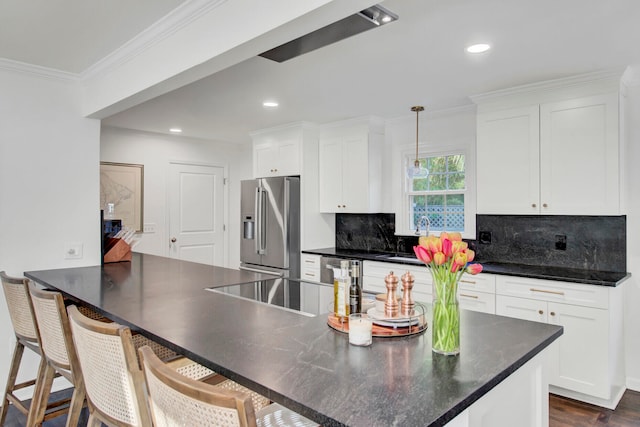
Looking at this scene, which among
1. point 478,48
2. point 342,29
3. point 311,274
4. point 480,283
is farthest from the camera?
point 311,274

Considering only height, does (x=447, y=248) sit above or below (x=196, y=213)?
below

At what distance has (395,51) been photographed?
2.52 meters

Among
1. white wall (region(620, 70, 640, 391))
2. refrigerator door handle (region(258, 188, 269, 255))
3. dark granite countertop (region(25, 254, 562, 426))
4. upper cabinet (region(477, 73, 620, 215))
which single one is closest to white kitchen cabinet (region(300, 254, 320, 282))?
refrigerator door handle (region(258, 188, 269, 255))

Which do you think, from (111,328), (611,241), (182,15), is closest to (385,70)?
(182,15)

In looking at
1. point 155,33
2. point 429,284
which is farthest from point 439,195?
point 155,33

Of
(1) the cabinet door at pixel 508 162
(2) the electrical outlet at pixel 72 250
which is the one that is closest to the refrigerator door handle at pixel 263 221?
(2) the electrical outlet at pixel 72 250

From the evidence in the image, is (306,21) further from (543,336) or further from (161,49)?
(543,336)

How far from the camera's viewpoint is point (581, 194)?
9.78 ft

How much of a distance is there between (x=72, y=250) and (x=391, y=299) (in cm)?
244

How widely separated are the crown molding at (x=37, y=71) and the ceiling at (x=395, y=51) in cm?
9

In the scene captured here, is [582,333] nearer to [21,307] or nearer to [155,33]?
[155,33]

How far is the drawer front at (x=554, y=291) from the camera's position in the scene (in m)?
2.75

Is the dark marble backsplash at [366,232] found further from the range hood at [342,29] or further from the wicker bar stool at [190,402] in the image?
the wicker bar stool at [190,402]

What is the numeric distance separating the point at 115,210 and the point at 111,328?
402cm
